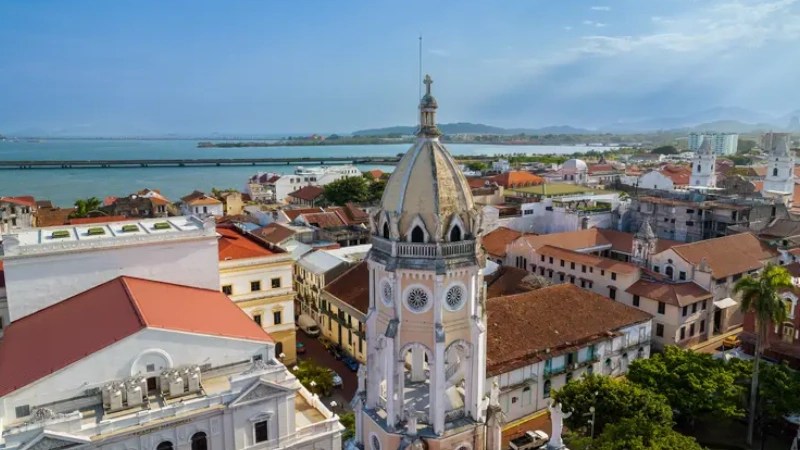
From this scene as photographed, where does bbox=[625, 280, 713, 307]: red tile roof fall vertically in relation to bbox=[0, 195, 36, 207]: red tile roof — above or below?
below

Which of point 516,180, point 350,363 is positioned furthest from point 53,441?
point 516,180

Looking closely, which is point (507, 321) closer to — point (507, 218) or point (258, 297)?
point (258, 297)

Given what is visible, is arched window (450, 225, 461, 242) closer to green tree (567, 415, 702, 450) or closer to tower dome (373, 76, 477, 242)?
tower dome (373, 76, 477, 242)

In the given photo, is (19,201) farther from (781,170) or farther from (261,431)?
(781,170)

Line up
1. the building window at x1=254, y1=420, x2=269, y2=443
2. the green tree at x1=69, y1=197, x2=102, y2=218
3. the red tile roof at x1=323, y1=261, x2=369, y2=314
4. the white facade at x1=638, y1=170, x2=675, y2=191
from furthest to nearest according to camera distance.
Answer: the white facade at x1=638, y1=170, x2=675, y2=191
the green tree at x1=69, y1=197, x2=102, y2=218
the red tile roof at x1=323, y1=261, x2=369, y2=314
the building window at x1=254, y1=420, x2=269, y2=443

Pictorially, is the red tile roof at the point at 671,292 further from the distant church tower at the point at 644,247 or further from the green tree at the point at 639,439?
the green tree at the point at 639,439

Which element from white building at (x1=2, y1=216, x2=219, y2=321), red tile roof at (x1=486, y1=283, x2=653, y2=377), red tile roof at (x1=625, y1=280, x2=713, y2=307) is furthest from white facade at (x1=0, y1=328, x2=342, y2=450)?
red tile roof at (x1=625, y1=280, x2=713, y2=307)

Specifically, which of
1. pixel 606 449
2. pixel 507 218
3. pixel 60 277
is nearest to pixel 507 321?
pixel 606 449
